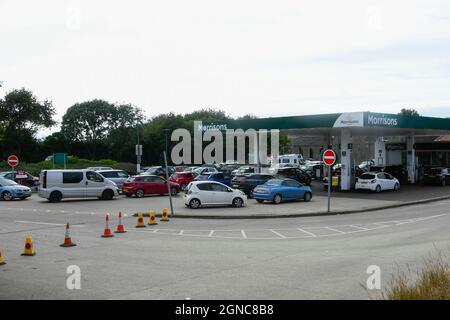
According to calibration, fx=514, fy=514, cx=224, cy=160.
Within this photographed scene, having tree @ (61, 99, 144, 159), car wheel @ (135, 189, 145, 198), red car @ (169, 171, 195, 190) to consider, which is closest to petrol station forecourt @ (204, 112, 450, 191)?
red car @ (169, 171, 195, 190)

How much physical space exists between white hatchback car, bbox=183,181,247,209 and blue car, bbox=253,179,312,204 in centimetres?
180

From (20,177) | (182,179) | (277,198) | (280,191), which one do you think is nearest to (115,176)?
(182,179)

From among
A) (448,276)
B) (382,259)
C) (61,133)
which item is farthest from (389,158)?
(61,133)

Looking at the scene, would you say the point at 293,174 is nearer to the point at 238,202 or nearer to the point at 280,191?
the point at 280,191

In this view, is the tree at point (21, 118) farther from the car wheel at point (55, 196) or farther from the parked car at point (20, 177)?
the car wheel at point (55, 196)

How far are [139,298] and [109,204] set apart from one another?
21196 millimetres

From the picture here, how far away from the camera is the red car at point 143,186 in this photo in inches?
1350

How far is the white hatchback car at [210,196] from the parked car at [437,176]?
22.3 meters

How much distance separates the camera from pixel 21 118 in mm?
71188

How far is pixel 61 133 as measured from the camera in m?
83.2

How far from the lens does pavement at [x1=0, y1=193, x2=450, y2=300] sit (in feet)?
31.3

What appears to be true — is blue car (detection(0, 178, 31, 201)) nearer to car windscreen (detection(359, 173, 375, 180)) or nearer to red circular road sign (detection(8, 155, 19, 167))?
red circular road sign (detection(8, 155, 19, 167))

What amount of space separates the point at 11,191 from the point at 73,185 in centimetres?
423
